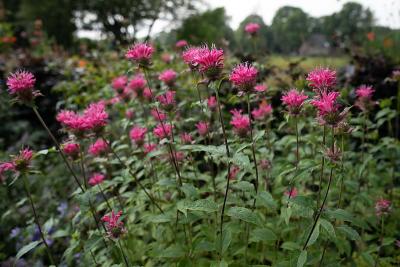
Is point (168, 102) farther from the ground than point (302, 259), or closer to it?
farther from the ground

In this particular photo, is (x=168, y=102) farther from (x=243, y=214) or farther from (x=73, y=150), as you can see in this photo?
(x=243, y=214)

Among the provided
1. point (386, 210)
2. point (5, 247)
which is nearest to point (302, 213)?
point (386, 210)

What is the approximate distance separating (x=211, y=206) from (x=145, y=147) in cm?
105

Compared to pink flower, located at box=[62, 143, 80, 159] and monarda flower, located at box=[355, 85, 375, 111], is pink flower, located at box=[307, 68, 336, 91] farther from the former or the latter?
pink flower, located at box=[62, 143, 80, 159]

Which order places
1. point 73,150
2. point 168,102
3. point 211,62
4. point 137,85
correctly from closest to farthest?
point 211,62 → point 168,102 → point 73,150 → point 137,85

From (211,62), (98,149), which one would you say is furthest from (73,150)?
(211,62)

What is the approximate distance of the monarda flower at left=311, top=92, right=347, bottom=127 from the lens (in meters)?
1.48

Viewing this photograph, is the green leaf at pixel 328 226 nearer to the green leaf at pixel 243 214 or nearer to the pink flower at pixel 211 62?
the green leaf at pixel 243 214

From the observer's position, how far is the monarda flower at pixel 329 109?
148 centimetres

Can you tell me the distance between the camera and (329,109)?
4.87ft

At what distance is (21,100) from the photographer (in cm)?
184

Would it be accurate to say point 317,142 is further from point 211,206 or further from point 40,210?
point 40,210

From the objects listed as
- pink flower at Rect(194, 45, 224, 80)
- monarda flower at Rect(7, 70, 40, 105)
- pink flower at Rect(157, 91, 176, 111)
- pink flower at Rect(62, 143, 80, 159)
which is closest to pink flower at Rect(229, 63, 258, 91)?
pink flower at Rect(194, 45, 224, 80)

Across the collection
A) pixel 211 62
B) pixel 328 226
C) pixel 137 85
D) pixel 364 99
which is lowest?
pixel 328 226
